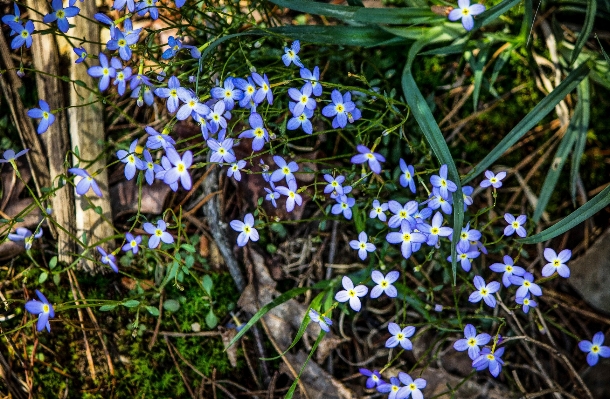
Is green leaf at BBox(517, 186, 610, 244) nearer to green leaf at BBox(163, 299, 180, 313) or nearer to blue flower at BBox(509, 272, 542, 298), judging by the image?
blue flower at BBox(509, 272, 542, 298)

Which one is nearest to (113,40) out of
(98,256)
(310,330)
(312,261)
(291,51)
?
(291,51)

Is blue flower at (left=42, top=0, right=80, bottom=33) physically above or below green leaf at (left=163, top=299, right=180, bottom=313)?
above

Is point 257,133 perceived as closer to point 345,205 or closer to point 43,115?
point 345,205

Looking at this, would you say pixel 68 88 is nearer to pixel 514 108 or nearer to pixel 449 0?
pixel 449 0

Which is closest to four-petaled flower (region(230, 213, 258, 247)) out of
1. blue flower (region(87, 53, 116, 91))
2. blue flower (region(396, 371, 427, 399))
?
blue flower (region(87, 53, 116, 91))

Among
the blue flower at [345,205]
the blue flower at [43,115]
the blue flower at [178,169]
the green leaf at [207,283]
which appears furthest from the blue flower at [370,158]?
the blue flower at [43,115]

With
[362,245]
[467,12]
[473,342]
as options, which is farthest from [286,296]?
[467,12]
